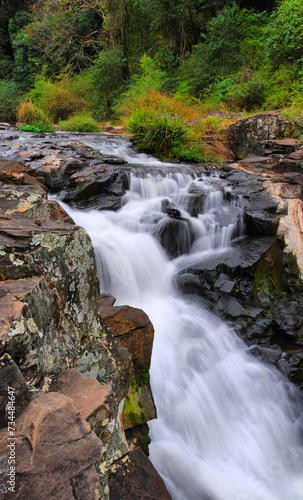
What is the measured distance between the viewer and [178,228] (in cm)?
604

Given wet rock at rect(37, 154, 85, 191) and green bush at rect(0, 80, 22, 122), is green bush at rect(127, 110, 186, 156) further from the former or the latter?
green bush at rect(0, 80, 22, 122)

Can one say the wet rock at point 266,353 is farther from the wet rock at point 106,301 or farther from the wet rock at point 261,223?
the wet rock at point 261,223

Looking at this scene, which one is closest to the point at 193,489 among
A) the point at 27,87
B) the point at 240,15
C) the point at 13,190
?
the point at 13,190

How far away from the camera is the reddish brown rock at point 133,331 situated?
2877 millimetres

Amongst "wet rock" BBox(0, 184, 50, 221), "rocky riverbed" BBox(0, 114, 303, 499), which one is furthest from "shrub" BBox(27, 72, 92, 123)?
"wet rock" BBox(0, 184, 50, 221)

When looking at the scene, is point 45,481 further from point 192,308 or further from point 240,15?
point 240,15

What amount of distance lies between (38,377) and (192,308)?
3.62m

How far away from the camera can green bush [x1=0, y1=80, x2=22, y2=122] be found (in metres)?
18.3

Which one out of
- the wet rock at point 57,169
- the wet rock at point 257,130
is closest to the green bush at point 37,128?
the wet rock at point 57,169

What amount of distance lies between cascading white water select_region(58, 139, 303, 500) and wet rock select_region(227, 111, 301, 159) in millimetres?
5315

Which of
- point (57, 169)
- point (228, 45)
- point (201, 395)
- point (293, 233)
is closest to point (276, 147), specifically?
point (293, 233)

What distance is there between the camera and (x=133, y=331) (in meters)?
2.93

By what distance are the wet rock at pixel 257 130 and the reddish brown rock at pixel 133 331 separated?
840 centimetres

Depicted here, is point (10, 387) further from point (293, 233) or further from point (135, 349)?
point (293, 233)
